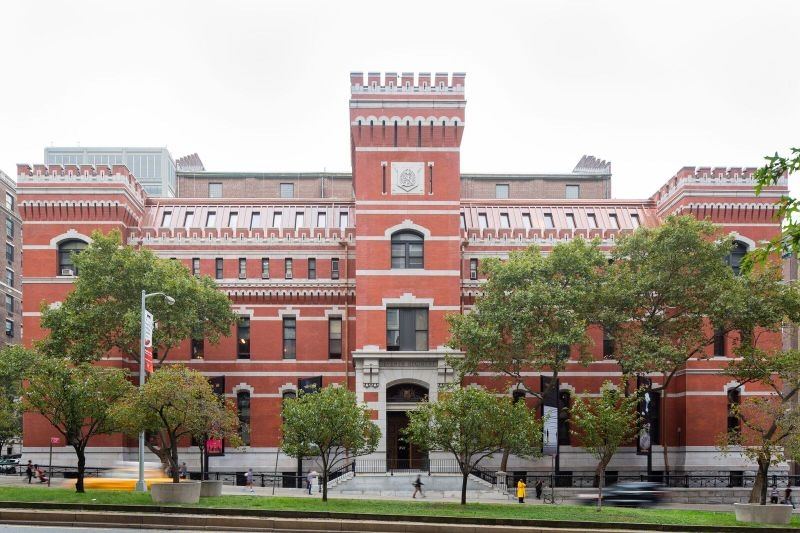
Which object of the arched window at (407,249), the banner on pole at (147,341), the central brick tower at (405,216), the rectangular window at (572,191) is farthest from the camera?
the rectangular window at (572,191)

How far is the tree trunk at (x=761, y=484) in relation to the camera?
32500mm

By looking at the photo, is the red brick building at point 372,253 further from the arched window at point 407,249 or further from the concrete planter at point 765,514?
the concrete planter at point 765,514

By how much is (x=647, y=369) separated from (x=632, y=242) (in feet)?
21.4

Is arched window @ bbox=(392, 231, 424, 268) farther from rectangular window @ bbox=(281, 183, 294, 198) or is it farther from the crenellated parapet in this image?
rectangular window @ bbox=(281, 183, 294, 198)

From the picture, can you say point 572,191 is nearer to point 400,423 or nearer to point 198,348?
point 400,423

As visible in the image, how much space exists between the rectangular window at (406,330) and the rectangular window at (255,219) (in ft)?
40.0

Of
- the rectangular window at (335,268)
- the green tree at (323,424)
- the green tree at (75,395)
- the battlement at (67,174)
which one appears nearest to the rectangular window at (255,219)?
the rectangular window at (335,268)

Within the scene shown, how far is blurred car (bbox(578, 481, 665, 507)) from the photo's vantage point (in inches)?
1512

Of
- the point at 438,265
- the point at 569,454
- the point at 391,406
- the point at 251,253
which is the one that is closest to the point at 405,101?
the point at 438,265

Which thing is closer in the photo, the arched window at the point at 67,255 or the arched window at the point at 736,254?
the arched window at the point at 736,254

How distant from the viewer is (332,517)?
2767 centimetres

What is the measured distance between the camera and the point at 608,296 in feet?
140

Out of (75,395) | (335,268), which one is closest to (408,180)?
→ (335,268)

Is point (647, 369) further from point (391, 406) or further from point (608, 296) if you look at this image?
point (391, 406)
